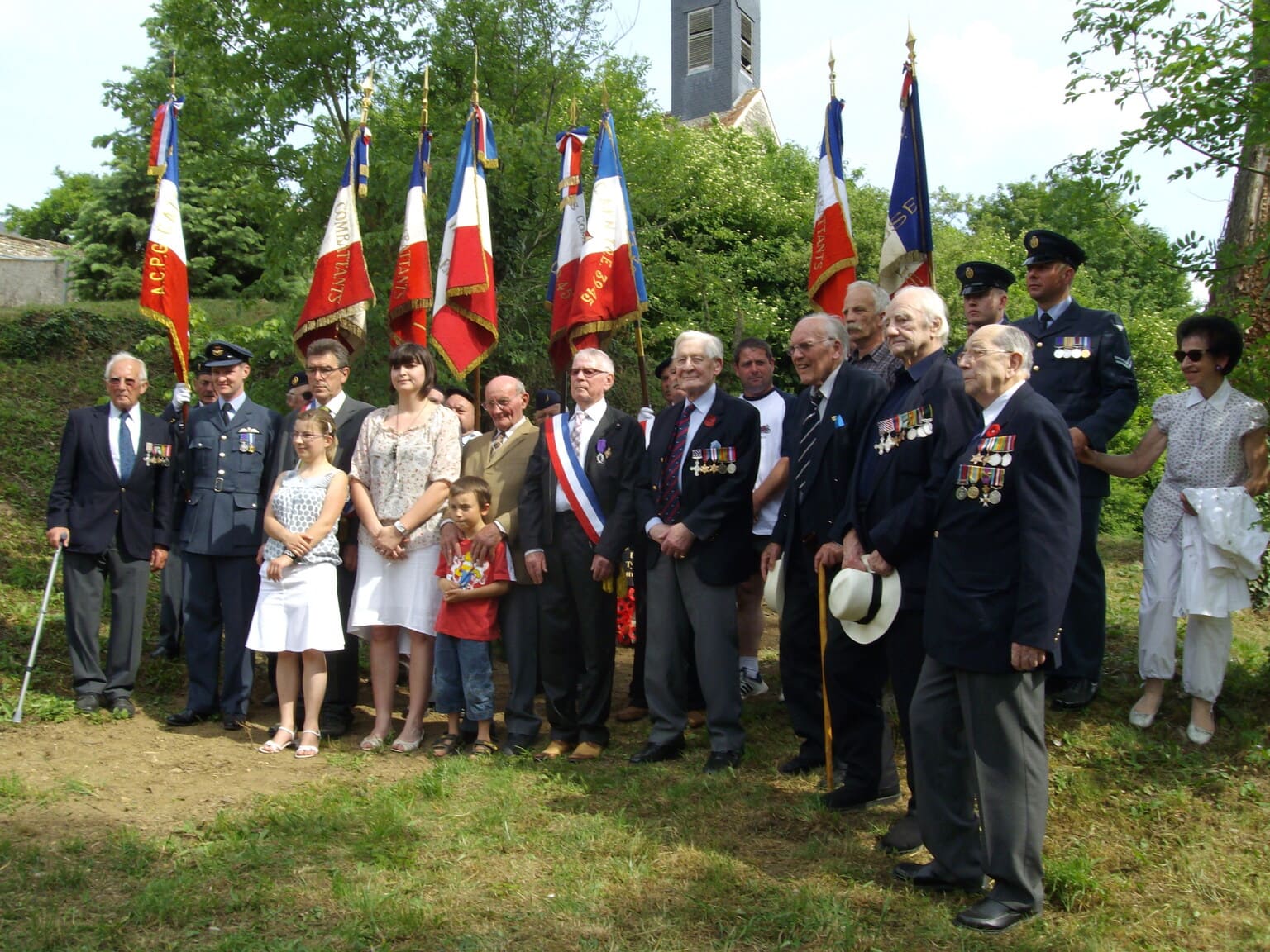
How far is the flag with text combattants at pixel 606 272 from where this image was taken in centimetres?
701

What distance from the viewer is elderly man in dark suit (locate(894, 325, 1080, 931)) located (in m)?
3.52

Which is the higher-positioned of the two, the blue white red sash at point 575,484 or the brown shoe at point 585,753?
the blue white red sash at point 575,484

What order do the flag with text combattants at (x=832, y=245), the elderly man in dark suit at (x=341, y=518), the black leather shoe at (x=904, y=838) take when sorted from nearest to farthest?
the black leather shoe at (x=904, y=838) → the elderly man in dark suit at (x=341, y=518) → the flag with text combattants at (x=832, y=245)

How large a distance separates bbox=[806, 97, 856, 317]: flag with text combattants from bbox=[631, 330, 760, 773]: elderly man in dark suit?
157 cm

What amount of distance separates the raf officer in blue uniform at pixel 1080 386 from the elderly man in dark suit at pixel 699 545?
1.52m

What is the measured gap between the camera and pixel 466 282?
24.0 ft

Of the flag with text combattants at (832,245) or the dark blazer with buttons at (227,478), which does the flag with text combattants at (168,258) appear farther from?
the flag with text combattants at (832,245)

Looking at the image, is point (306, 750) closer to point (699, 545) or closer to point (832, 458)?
point (699, 545)

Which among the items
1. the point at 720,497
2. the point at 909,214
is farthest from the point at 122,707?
the point at 909,214

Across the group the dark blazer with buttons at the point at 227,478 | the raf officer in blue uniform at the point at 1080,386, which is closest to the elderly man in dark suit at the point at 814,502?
the raf officer in blue uniform at the point at 1080,386

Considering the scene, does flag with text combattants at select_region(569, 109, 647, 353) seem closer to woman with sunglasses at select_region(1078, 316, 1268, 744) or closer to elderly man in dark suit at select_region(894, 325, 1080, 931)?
woman with sunglasses at select_region(1078, 316, 1268, 744)

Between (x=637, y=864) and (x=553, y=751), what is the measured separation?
60.6 inches

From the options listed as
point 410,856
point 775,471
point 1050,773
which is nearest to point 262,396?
point 775,471

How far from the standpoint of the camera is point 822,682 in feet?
16.1
